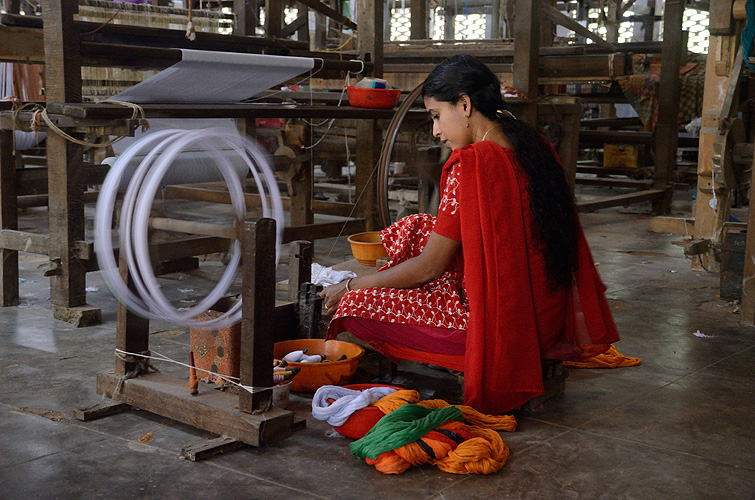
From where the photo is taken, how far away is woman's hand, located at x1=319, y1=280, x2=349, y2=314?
3.05m

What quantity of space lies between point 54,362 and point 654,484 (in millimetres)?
2333

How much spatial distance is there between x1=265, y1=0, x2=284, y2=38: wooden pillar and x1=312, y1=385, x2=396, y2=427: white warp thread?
12.4 ft

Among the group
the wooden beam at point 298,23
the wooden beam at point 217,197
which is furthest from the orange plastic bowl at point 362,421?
the wooden beam at point 298,23

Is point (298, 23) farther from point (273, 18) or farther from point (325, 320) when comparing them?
point (325, 320)

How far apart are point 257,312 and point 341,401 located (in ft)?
1.29

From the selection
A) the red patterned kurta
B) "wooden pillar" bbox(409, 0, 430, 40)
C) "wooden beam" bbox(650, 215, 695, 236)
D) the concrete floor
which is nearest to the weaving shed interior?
the concrete floor

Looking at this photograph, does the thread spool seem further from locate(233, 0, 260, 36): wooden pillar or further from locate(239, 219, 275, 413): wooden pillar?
locate(239, 219, 275, 413): wooden pillar

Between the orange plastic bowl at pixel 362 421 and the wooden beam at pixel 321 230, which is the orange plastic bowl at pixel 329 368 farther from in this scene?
the wooden beam at pixel 321 230

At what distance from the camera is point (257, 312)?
2467mm

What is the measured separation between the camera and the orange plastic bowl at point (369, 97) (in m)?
4.99

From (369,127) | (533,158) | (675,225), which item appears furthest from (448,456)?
(675,225)

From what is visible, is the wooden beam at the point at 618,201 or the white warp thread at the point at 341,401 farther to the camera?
the wooden beam at the point at 618,201

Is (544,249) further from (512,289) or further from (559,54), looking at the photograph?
(559,54)

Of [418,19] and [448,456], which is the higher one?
[418,19]
